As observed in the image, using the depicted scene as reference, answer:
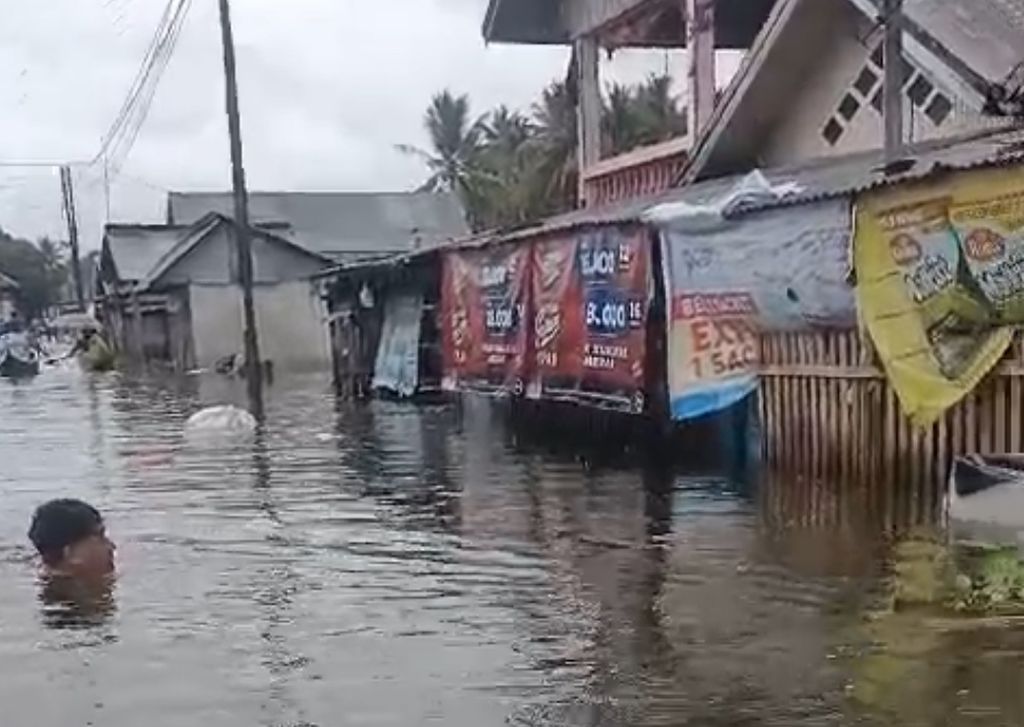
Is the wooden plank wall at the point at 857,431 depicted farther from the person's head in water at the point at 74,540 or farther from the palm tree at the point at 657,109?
the palm tree at the point at 657,109

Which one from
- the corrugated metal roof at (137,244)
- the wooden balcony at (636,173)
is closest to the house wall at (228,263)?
the corrugated metal roof at (137,244)

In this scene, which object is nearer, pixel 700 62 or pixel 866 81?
pixel 866 81

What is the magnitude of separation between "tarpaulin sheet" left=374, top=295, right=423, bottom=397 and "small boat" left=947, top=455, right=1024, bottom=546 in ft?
51.4

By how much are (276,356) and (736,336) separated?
37.0 meters

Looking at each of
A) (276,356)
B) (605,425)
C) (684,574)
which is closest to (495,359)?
(605,425)

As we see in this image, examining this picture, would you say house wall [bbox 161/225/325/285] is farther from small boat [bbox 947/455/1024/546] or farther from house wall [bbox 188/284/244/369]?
small boat [bbox 947/455/1024/546]

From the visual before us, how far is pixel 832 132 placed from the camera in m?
18.0

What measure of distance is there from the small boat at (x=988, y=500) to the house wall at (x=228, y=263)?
146ft

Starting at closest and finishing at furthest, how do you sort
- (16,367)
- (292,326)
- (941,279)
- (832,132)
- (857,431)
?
(941,279), (857,431), (832,132), (16,367), (292,326)

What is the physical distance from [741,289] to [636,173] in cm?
748

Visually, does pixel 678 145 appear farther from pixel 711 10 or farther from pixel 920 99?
pixel 920 99

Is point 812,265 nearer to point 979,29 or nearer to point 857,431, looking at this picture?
point 857,431

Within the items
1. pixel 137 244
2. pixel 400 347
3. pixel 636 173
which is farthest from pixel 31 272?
pixel 636 173

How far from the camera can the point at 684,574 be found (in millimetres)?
9859
